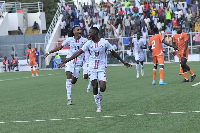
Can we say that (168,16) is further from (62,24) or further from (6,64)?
(6,64)

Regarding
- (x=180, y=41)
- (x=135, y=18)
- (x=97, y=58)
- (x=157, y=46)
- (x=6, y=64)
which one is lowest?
(x=6, y=64)

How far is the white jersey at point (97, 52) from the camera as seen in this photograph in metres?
12.3

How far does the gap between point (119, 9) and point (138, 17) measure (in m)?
4.16

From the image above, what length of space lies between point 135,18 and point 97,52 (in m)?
33.3

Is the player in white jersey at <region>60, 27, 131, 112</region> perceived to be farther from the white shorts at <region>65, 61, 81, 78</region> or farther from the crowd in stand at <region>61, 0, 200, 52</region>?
the crowd in stand at <region>61, 0, 200, 52</region>

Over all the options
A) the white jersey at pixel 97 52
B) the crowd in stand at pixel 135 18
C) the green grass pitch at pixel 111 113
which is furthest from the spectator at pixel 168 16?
the white jersey at pixel 97 52

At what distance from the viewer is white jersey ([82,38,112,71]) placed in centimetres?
1234

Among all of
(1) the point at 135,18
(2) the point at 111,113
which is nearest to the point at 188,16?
(1) the point at 135,18

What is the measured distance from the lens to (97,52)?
12.4 meters

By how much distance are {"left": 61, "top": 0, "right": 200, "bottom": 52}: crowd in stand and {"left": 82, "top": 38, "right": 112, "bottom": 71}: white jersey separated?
29.3m

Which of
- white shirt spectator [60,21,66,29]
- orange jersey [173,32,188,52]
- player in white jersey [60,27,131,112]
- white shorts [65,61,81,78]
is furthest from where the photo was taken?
white shirt spectator [60,21,66,29]

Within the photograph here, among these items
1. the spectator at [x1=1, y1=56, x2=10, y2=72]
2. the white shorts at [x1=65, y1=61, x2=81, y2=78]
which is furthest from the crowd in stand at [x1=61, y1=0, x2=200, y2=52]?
the white shorts at [x1=65, y1=61, x2=81, y2=78]

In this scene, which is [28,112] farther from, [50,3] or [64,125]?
Result: [50,3]

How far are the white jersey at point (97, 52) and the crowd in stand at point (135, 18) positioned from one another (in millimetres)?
29270
